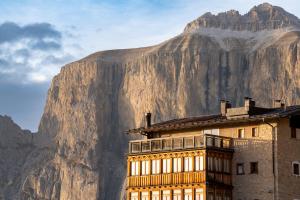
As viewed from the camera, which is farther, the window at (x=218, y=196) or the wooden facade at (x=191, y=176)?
the window at (x=218, y=196)

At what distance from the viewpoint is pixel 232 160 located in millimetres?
93438

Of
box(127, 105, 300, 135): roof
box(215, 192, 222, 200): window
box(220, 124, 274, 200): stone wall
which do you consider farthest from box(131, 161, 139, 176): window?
box(220, 124, 274, 200): stone wall

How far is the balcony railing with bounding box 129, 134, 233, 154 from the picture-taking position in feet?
301

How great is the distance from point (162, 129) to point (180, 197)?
971 cm

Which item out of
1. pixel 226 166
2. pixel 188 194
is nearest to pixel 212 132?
pixel 226 166

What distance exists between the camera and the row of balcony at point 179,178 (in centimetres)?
9138

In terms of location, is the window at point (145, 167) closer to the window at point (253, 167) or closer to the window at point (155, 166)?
the window at point (155, 166)

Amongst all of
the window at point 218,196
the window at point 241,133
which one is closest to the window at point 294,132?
the window at point 241,133

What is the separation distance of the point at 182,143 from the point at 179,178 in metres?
3.31

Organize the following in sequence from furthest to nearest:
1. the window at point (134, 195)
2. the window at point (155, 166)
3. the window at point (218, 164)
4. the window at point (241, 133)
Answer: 1. the window at point (134, 195)
2. the window at point (155, 166)
3. the window at point (241, 133)
4. the window at point (218, 164)

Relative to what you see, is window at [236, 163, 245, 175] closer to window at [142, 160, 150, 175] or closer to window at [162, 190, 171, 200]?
window at [162, 190, 171, 200]

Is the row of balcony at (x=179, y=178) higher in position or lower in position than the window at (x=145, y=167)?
lower

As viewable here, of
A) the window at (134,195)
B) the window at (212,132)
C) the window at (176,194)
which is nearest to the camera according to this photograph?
the window at (176,194)

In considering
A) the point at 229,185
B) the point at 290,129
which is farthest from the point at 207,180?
the point at 290,129
